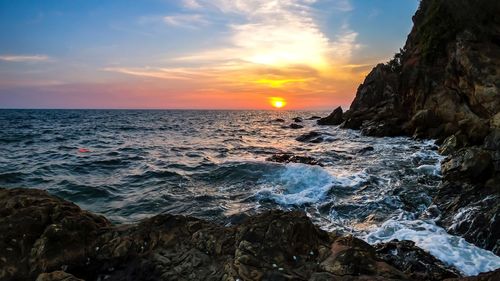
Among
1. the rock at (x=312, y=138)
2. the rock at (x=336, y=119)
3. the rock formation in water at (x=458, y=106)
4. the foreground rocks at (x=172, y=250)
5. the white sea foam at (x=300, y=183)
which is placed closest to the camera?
the foreground rocks at (x=172, y=250)

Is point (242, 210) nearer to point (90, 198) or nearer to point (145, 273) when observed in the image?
point (90, 198)

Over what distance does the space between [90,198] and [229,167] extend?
743cm

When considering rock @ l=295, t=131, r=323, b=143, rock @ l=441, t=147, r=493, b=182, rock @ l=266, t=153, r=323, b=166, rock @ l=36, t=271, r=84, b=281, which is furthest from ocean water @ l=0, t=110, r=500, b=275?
rock @ l=295, t=131, r=323, b=143

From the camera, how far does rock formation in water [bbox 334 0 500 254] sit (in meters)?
10.0

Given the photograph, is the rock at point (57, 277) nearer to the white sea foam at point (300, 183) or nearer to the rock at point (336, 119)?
the white sea foam at point (300, 183)

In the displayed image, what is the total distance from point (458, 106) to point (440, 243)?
24.5m

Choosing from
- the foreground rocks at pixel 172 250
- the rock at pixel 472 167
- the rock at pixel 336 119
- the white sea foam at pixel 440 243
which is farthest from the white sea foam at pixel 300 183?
the rock at pixel 336 119

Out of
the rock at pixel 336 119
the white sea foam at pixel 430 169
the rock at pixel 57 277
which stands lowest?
the white sea foam at pixel 430 169

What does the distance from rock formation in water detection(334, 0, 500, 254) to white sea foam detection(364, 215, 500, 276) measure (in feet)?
1.35

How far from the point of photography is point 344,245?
15.1 ft

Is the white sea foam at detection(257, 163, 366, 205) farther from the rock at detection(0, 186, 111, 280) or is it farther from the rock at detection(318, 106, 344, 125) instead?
the rock at detection(318, 106, 344, 125)

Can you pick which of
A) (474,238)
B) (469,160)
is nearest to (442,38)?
(469,160)

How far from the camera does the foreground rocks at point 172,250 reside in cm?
407

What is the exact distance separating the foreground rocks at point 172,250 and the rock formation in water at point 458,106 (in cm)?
595
